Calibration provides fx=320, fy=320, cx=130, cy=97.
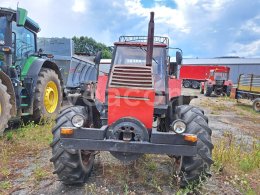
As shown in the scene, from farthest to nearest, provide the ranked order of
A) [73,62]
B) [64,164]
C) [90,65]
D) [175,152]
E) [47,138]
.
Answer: [90,65] < [73,62] < [47,138] < [64,164] < [175,152]

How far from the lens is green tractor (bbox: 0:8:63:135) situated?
21.9 feet

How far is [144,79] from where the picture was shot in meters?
4.43

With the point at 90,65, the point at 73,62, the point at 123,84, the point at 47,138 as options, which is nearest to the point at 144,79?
the point at 123,84

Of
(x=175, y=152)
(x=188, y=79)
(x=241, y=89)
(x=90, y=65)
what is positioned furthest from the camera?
(x=188, y=79)

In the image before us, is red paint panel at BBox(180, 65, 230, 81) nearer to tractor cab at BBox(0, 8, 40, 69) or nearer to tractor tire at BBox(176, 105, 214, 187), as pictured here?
tractor cab at BBox(0, 8, 40, 69)

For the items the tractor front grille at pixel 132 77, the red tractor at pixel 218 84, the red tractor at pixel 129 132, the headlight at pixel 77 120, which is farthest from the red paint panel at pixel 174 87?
the red tractor at pixel 218 84

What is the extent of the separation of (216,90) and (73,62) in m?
15.9

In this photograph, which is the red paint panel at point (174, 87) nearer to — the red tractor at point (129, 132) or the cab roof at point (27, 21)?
the red tractor at point (129, 132)

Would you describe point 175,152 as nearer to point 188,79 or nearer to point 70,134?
point 70,134

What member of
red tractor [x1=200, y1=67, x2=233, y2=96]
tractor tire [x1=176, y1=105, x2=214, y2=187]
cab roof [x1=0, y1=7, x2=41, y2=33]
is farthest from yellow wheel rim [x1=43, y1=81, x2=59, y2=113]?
red tractor [x1=200, y1=67, x2=233, y2=96]

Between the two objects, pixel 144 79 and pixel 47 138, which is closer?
pixel 144 79

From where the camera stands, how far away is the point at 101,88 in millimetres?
5418

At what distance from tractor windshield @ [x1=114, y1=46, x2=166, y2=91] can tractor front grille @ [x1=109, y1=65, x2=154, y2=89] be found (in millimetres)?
985

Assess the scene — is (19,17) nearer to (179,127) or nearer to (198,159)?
(179,127)
